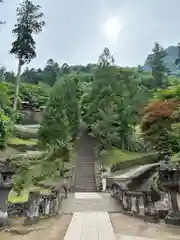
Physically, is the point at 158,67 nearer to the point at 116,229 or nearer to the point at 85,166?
the point at 85,166

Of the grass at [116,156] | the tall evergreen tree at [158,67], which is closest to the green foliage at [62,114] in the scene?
the grass at [116,156]

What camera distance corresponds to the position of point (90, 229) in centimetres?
746

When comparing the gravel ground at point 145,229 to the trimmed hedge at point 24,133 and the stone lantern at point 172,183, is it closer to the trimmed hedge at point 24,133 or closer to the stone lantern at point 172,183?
the stone lantern at point 172,183

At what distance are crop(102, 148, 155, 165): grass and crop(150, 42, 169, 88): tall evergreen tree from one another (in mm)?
22752

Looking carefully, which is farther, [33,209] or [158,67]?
[158,67]

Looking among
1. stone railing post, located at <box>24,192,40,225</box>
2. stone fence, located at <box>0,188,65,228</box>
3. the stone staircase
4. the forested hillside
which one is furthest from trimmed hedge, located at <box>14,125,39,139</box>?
stone railing post, located at <box>24,192,40,225</box>

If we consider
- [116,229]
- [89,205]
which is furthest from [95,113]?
[116,229]

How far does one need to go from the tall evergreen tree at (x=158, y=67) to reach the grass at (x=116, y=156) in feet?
74.6

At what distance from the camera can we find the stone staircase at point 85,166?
18719 millimetres

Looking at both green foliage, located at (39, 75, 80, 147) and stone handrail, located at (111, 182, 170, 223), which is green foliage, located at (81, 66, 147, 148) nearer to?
green foliage, located at (39, 75, 80, 147)

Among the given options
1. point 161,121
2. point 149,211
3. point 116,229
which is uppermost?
point 161,121

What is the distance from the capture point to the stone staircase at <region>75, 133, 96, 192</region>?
18.7 metres

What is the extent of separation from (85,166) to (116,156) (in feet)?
12.0

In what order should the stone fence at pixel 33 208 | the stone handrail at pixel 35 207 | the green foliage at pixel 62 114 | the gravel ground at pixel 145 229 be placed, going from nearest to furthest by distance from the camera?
the gravel ground at pixel 145 229
the stone fence at pixel 33 208
the stone handrail at pixel 35 207
the green foliage at pixel 62 114
